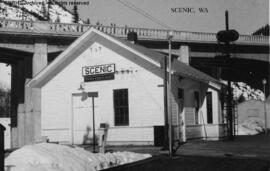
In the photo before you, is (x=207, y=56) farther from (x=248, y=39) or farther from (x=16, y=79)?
(x=16, y=79)

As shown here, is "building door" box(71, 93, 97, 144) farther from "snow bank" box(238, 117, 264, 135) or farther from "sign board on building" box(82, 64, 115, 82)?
"snow bank" box(238, 117, 264, 135)

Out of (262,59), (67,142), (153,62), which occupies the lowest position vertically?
(67,142)

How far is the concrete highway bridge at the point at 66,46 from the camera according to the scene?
31.7 metres

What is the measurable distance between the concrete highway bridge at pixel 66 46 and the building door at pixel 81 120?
10837mm

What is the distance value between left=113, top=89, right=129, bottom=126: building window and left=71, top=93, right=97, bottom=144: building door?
1449 mm

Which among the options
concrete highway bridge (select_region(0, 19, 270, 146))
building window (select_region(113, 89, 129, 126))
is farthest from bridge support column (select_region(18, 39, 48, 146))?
Answer: building window (select_region(113, 89, 129, 126))

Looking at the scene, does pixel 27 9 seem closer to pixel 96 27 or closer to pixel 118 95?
pixel 96 27

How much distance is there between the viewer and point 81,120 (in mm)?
20797

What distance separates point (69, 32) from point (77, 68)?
38.4 feet

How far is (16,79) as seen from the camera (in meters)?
38.3

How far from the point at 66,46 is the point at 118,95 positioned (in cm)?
1438

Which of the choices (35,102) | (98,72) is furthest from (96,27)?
(98,72)

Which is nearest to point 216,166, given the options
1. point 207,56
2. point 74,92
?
point 74,92

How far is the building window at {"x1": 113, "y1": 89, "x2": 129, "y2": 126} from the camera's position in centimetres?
1953
